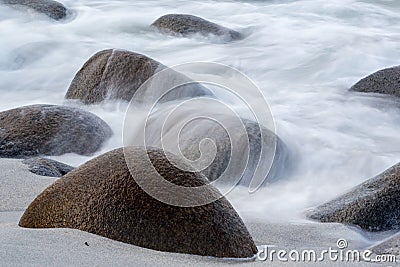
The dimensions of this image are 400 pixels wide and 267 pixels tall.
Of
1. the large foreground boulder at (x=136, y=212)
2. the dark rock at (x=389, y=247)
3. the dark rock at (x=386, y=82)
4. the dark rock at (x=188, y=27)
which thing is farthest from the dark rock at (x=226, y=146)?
the dark rock at (x=188, y=27)

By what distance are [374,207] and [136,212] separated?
1.73 m

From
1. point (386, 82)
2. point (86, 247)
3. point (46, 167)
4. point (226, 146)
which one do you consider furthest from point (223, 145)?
point (386, 82)

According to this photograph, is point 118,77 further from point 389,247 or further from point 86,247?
point 86,247

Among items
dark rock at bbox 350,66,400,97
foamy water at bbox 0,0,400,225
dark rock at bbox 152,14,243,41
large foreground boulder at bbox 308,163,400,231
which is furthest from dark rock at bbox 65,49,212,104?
dark rock at bbox 152,14,243,41

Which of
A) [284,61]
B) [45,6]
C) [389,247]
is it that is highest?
[389,247]

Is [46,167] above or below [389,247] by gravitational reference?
below

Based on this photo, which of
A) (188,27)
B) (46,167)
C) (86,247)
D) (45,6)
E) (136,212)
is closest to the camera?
(86,247)

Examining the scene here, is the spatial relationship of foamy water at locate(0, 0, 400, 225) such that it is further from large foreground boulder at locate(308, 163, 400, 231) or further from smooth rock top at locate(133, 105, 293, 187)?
large foreground boulder at locate(308, 163, 400, 231)

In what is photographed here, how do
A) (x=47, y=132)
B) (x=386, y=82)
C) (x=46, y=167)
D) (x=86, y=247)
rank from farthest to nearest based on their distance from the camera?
1. (x=386, y=82)
2. (x=47, y=132)
3. (x=46, y=167)
4. (x=86, y=247)

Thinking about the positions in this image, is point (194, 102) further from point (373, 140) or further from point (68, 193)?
point (68, 193)

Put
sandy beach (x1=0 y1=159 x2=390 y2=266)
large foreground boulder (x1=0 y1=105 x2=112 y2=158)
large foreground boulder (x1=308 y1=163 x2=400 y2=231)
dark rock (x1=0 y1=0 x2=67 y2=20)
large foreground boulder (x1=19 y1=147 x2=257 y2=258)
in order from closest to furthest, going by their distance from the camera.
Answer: sandy beach (x1=0 y1=159 x2=390 y2=266) → large foreground boulder (x1=19 y1=147 x2=257 y2=258) → large foreground boulder (x1=308 y1=163 x2=400 y2=231) → large foreground boulder (x1=0 y1=105 x2=112 y2=158) → dark rock (x1=0 y1=0 x2=67 y2=20)

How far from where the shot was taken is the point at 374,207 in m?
3.87

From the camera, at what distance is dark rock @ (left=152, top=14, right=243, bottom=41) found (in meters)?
9.73

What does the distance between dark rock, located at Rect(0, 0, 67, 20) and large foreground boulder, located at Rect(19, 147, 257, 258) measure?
8.23 metres
